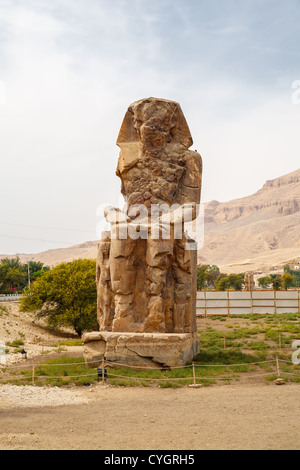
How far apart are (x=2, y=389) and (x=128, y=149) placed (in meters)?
4.88

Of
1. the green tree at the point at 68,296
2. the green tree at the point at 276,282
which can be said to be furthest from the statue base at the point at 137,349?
the green tree at the point at 276,282

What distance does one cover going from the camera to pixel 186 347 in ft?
26.8

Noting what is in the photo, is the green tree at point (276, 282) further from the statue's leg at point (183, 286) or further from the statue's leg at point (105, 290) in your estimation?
the statue's leg at point (105, 290)

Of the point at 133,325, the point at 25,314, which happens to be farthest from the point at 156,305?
the point at 25,314

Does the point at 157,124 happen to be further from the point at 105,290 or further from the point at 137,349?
the point at 137,349

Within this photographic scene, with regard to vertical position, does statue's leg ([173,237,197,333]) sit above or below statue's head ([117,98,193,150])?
below

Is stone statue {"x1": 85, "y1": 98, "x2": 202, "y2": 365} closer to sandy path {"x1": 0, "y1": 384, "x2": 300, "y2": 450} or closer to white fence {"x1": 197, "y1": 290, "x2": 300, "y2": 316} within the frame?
sandy path {"x1": 0, "y1": 384, "x2": 300, "y2": 450}

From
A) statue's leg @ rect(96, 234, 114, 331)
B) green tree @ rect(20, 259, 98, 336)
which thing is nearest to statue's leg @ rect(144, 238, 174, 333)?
statue's leg @ rect(96, 234, 114, 331)

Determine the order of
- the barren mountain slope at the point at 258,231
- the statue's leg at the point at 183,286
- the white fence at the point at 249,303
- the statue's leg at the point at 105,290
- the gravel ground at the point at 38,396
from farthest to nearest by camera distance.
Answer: the barren mountain slope at the point at 258,231, the white fence at the point at 249,303, the statue's leg at the point at 105,290, the statue's leg at the point at 183,286, the gravel ground at the point at 38,396

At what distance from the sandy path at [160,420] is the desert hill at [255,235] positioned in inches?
3285

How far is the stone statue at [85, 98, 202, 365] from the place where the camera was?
8250 millimetres

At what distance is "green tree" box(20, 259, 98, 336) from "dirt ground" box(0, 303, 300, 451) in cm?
1137

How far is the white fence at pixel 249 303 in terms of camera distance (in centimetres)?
2094
